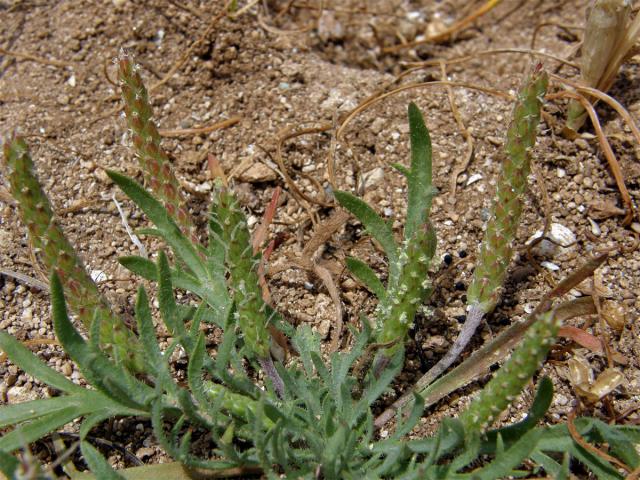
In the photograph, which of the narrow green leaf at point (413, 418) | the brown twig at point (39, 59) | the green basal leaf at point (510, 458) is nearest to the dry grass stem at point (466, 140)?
the narrow green leaf at point (413, 418)

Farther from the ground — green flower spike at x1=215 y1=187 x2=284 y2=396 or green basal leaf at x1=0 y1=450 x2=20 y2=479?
green flower spike at x1=215 y1=187 x2=284 y2=396

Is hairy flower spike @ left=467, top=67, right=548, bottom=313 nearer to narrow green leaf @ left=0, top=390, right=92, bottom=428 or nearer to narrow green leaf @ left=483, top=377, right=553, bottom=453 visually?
narrow green leaf @ left=483, top=377, right=553, bottom=453

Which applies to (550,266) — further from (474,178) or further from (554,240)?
(474,178)

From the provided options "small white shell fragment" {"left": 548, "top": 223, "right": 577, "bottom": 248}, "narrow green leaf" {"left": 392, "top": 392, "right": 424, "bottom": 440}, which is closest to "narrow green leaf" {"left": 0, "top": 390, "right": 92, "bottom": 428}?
"narrow green leaf" {"left": 392, "top": 392, "right": 424, "bottom": 440}

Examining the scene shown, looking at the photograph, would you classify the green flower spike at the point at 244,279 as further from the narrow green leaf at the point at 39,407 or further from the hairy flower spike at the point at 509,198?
the hairy flower spike at the point at 509,198

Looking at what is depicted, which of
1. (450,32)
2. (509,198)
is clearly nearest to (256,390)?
(509,198)

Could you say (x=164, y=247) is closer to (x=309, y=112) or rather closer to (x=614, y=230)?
(x=309, y=112)
